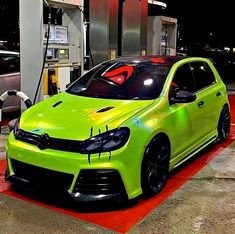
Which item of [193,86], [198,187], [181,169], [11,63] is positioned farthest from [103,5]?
[198,187]

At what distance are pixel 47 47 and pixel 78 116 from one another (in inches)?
134

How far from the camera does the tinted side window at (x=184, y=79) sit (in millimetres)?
5413

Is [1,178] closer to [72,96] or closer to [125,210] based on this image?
[72,96]

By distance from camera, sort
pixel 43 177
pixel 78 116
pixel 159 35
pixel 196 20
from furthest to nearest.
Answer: pixel 196 20, pixel 159 35, pixel 78 116, pixel 43 177

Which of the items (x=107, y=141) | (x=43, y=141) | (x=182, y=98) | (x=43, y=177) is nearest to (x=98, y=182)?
(x=107, y=141)

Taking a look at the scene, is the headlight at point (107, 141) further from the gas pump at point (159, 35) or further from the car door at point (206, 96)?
the gas pump at point (159, 35)

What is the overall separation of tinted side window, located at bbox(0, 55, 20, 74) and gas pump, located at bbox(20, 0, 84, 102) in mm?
1509

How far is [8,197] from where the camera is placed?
465cm

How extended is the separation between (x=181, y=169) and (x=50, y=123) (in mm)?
2116

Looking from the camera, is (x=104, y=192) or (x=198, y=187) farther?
(x=198, y=187)

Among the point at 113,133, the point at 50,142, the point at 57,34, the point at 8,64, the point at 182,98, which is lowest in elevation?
the point at 50,142

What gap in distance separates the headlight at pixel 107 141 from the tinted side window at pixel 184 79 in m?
1.42

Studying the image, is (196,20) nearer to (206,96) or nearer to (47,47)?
(47,47)

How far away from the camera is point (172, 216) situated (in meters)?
4.18
